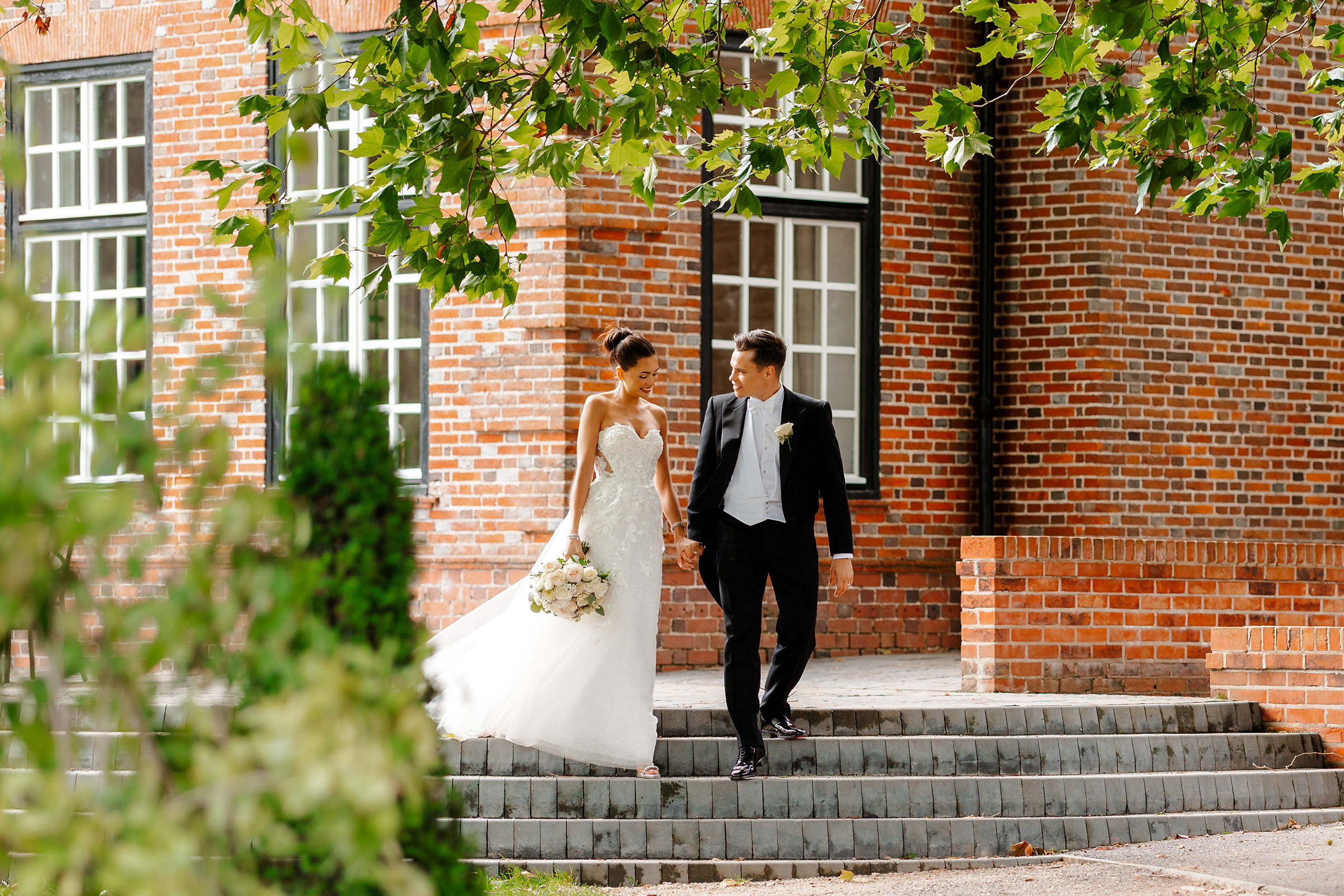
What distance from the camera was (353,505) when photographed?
10.7ft

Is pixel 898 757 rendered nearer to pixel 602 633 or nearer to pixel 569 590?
pixel 602 633

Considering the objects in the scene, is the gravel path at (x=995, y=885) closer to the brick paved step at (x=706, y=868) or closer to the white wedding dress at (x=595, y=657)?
the brick paved step at (x=706, y=868)

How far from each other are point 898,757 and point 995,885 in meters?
1.30

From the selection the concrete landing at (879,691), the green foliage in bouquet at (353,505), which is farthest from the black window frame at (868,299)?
the green foliage in bouquet at (353,505)

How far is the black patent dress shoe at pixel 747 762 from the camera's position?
703 cm

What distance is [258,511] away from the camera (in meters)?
2.01

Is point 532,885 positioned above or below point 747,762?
below

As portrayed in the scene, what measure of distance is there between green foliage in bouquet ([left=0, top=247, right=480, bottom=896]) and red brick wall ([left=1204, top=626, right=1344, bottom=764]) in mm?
7240

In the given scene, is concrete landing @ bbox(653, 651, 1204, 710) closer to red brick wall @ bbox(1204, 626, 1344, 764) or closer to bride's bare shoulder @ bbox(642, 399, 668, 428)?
red brick wall @ bbox(1204, 626, 1344, 764)

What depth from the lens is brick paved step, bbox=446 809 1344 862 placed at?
22.4 ft

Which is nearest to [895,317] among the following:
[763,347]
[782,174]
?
[782,174]

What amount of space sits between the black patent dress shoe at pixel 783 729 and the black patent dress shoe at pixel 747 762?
13.5 inches

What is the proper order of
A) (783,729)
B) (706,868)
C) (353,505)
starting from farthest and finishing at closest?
(783,729), (706,868), (353,505)

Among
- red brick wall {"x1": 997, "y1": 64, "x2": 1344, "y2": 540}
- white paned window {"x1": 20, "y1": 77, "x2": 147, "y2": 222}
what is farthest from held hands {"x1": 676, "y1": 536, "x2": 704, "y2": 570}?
white paned window {"x1": 20, "y1": 77, "x2": 147, "y2": 222}
